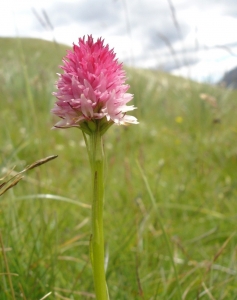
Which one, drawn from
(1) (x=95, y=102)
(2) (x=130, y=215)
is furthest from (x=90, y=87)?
(2) (x=130, y=215)

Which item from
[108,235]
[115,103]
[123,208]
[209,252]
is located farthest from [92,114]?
[123,208]

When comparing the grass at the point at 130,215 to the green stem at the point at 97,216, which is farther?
the grass at the point at 130,215

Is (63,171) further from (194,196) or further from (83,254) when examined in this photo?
(83,254)

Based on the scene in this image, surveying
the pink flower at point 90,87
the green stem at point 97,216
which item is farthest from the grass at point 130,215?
the pink flower at point 90,87

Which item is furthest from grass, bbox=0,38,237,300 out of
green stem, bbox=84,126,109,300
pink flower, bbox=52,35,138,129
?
pink flower, bbox=52,35,138,129

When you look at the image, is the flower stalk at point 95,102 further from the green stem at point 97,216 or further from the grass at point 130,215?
the grass at point 130,215

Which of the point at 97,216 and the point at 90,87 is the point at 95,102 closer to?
the point at 90,87
